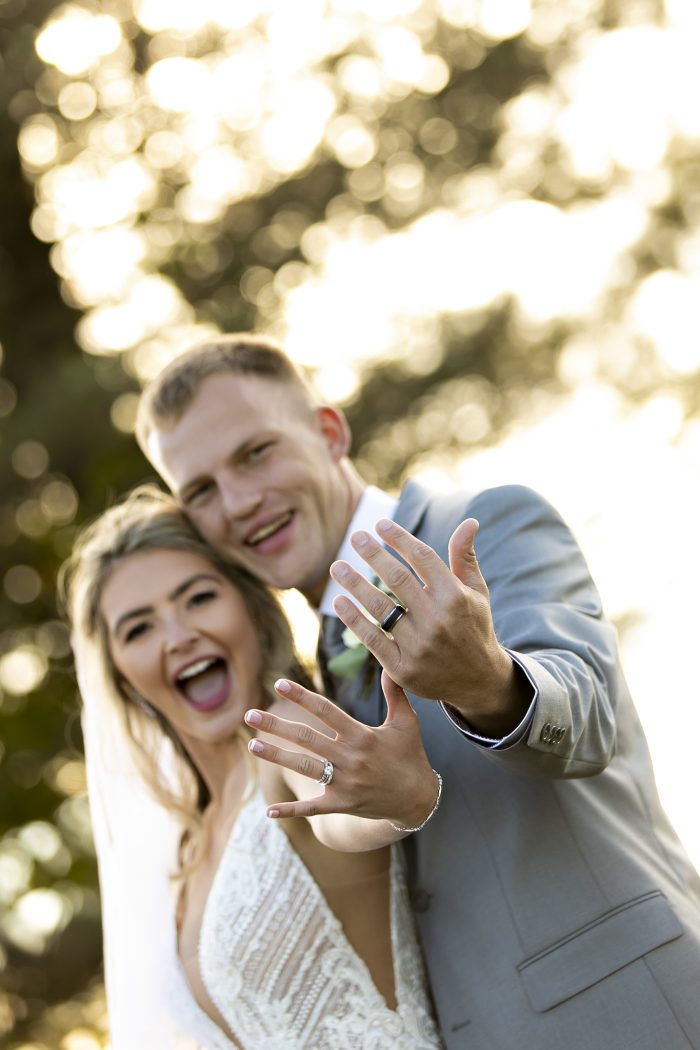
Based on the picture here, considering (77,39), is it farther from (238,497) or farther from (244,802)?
(244,802)

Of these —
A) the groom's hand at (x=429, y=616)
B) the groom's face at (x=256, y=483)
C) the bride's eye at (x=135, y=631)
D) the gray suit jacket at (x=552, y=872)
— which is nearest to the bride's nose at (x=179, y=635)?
the bride's eye at (x=135, y=631)

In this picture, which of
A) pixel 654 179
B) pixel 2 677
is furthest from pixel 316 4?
pixel 2 677

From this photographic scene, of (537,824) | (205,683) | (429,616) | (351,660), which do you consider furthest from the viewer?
(205,683)

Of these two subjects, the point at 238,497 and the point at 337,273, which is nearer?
the point at 238,497

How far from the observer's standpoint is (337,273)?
10.3 metres

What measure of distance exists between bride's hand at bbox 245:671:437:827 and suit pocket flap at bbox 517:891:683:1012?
2.00 feet

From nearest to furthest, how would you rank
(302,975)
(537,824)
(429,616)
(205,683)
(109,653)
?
(429,616) → (537,824) → (302,975) → (205,683) → (109,653)

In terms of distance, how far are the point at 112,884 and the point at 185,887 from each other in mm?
457

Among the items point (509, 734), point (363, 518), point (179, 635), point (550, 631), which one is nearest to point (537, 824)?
point (550, 631)

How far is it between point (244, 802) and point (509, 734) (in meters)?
1.45

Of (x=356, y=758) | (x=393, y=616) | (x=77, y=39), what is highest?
(x=77, y=39)

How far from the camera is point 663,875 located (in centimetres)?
329

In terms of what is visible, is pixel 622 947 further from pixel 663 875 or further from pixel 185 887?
pixel 185 887

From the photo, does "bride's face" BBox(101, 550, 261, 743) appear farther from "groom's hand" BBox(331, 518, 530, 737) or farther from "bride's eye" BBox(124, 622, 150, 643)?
"groom's hand" BBox(331, 518, 530, 737)
